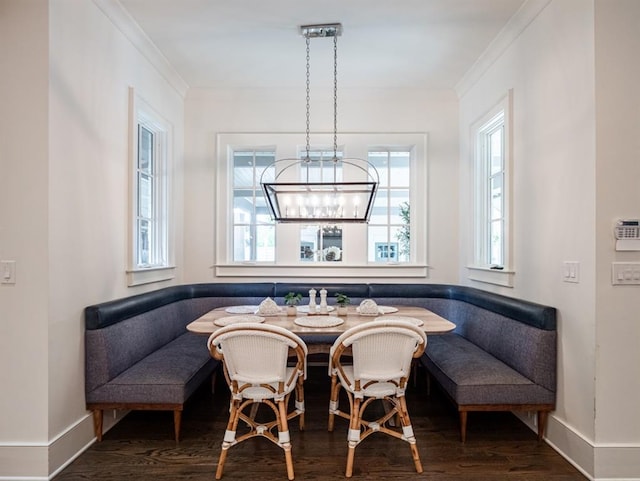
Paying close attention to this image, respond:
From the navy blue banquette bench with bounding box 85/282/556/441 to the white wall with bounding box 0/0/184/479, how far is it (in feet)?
0.43

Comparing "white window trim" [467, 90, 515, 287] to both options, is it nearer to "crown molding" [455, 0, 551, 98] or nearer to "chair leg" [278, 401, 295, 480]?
"crown molding" [455, 0, 551, 98]

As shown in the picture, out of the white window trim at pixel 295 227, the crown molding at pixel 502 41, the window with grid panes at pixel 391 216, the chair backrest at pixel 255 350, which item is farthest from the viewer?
the window with grid panes at pixel 391 216

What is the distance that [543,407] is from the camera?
2344 mm

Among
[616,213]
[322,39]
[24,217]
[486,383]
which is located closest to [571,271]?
[616,213]

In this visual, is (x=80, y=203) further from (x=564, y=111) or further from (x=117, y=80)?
(x=564, y=111)

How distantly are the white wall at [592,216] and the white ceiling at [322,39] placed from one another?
0.72 m

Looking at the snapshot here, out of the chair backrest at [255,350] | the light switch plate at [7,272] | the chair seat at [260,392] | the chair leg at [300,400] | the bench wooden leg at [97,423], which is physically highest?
the light switch plate at [7,272]

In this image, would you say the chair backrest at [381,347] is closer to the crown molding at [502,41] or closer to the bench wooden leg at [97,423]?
the bench wooden leg at [97,423]

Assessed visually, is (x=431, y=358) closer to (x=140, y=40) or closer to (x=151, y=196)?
(x=151, y=196)

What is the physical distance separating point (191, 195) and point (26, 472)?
8.74ft

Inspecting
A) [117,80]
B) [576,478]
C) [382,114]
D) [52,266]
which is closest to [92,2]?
[117,80]

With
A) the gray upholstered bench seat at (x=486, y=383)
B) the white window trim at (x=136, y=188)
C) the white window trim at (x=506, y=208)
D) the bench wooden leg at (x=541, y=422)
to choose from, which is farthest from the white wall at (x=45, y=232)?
the white window trim at (x=506, y=208)

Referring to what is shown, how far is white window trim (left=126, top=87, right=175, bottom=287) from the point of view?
9.64 ft

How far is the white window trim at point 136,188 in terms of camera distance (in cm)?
294
